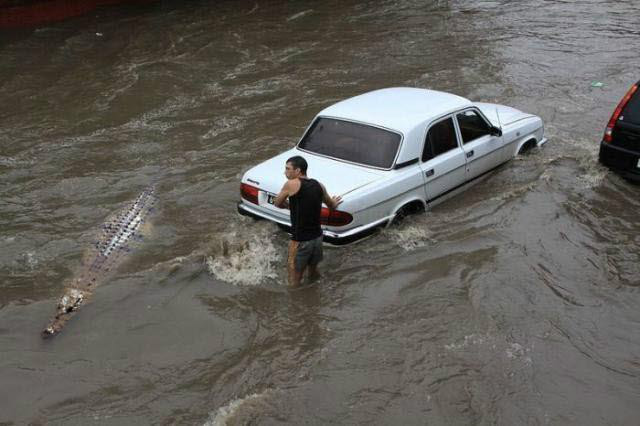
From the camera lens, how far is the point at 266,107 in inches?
480

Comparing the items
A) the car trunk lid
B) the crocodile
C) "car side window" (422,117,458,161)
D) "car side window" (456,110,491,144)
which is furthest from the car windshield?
the crocodile

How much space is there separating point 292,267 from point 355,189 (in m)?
1.06

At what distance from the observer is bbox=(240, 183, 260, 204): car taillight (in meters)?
7.05

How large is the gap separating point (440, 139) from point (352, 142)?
1092mm

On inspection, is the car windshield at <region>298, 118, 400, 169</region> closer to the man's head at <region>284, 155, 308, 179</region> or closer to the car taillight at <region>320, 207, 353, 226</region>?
the car taillight at <region>320, 207, 353, 226</region>

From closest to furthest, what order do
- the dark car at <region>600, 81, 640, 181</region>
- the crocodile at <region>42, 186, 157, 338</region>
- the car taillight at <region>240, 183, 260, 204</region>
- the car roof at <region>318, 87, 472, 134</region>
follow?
the crocodile at <region>42, 186, 157, 338</region>
the car taillight at <region>240, 183, 260, 204</region>
the car roof at <region>318, 87, 472, 134</region>
the dark car at <region>600, 81, 640, 181</region>

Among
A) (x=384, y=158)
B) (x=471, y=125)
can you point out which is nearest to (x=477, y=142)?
(x=471, y=125)

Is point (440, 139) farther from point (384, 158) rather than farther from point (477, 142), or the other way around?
point (384, 158)

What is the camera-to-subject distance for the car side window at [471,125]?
26.1 feet

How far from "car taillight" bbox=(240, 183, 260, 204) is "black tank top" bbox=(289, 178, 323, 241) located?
106 cm

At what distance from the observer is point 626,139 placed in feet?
27.6

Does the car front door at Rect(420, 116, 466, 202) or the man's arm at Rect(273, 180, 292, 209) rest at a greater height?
the man's arm at Rect(273, 180, 292, 209)

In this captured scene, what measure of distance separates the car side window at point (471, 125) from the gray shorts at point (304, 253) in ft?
9.01

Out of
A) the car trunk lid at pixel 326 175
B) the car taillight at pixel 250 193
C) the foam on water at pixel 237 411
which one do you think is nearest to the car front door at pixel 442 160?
the car trunk lid at pixel 326 175
